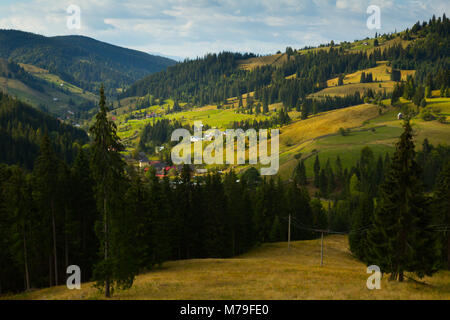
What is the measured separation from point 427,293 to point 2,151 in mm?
182214

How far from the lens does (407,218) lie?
30.6 metres

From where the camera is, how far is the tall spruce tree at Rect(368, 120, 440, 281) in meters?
30.0

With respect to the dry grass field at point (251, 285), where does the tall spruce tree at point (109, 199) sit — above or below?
above

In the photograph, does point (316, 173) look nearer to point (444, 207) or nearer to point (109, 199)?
point (444, 207)

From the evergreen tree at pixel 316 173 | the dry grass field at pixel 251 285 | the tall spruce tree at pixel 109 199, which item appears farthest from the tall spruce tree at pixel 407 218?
the evergreen tree at pixel 316 173

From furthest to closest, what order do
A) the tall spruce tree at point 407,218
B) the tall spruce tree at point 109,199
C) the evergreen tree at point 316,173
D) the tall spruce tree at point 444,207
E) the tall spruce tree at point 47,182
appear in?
the evergreen tree at point 316,173
the tall spruce tree at point 444,207
the tall spruce tree at point 47,182
the tall spruce tree at point 407,218
the tall spruce tree at point 109,199

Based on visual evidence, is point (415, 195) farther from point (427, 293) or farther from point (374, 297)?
point (374, 297)

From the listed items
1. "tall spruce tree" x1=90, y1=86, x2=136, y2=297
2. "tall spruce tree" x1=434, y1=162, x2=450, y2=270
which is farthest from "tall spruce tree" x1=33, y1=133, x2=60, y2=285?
"tall spruce tree" x1=434, y1=162, x2=450, y2=270

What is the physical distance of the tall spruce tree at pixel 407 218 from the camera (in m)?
30.0

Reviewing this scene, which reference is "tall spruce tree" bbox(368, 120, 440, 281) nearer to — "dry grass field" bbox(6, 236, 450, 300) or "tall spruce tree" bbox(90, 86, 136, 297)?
"dry grass field" bbox(6, 236, 450, 300)

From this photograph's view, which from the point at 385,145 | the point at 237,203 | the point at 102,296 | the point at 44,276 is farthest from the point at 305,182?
the point at 102,296

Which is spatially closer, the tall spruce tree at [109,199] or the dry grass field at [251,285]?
the tall spruce tree at [109,199]

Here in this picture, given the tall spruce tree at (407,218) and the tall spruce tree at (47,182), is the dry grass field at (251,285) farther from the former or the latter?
the tall spruce tree at (47,182)

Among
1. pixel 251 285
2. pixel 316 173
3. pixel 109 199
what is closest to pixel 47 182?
pixel 109 199
